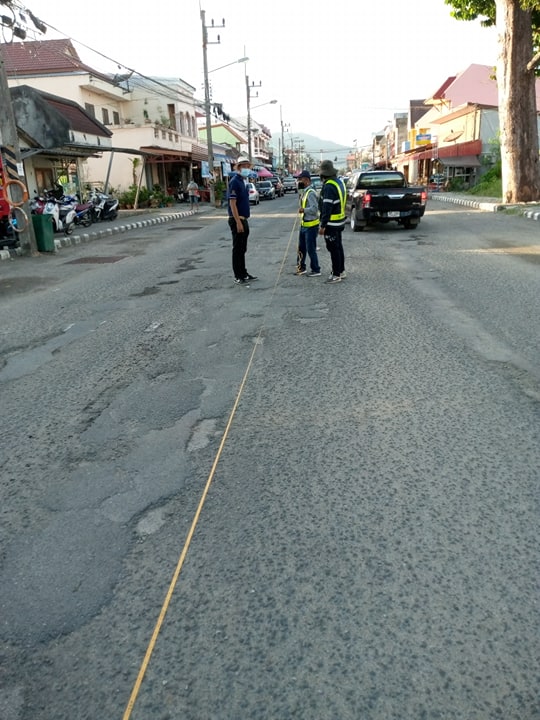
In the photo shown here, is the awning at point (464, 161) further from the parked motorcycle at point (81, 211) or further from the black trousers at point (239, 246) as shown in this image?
the black trousers at point (239, 246)

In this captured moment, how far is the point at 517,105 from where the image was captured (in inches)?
837

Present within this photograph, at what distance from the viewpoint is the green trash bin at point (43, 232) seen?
15.1 metres

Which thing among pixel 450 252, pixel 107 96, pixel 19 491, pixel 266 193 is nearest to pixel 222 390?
pixel 19 491

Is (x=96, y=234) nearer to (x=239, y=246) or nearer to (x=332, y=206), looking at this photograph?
(x=239, y=246)

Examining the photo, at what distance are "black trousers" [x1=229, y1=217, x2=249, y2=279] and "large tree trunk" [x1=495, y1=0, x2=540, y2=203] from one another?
54.0 ft

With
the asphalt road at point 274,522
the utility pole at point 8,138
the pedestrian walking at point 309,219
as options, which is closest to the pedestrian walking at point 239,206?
the pedestrian walking at point 309,219

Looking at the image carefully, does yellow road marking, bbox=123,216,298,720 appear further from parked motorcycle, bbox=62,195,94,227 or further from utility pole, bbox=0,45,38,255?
parked motorcycle, bbox=62,195,94,227

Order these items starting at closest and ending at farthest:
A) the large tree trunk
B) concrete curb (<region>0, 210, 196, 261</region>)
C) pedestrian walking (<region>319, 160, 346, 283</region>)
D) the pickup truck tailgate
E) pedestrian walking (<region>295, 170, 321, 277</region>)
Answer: pedestrian walking (<region>319, 160, 346, 283</region>)
pedestrian walking (<region>295, 170, 321, 277</region>)
concrete curb (<region>0, 210, 196, 261</region>)
the pickup truck tailgate
the large tree trunk

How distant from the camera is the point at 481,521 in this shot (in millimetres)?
2871

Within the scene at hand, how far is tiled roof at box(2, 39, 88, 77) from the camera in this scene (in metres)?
33.3

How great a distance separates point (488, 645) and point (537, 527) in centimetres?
84

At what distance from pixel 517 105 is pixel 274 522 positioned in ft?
73.5

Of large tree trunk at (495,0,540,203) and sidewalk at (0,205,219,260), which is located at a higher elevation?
large tree trunk at (495,0,540,203)

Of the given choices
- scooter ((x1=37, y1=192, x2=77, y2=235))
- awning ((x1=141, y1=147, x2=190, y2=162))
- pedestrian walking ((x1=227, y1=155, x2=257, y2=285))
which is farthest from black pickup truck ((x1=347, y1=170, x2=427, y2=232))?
awning ((x1=141, y1=147, x2=190, y2=162))
